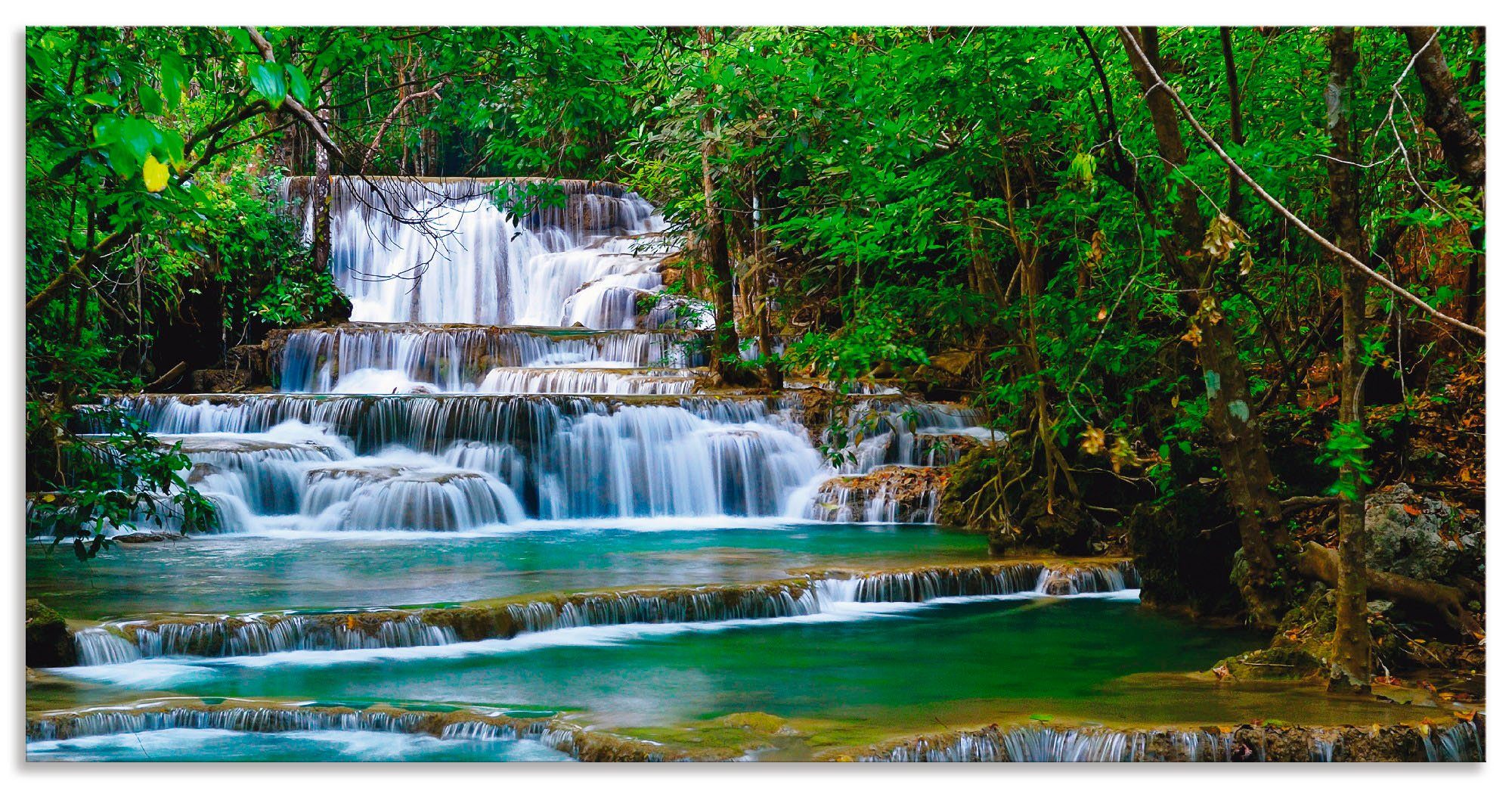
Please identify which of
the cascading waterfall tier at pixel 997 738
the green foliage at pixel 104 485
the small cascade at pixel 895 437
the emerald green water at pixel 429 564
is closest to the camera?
the cascading waterfall tier at pixel 997 738

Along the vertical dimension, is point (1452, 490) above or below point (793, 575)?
above

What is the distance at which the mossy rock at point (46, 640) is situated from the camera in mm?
4496

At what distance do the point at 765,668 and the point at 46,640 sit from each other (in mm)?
2712

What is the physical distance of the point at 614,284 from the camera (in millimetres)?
16266

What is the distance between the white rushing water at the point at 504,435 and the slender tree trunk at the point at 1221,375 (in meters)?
2.63

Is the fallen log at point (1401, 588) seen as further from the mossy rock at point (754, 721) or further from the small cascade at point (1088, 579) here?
the mossy rock at point (754, 721)

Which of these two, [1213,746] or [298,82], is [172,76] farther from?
[1213,746]

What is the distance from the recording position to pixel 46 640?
453cm


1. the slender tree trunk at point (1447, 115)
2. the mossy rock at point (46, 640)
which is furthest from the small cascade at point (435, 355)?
the slender tree trunk at point (1447, 115)

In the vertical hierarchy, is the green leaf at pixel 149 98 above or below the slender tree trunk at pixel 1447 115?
below

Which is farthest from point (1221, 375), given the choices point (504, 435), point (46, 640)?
point (504, 435)

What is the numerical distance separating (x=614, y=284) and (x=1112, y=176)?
38.6 feet
